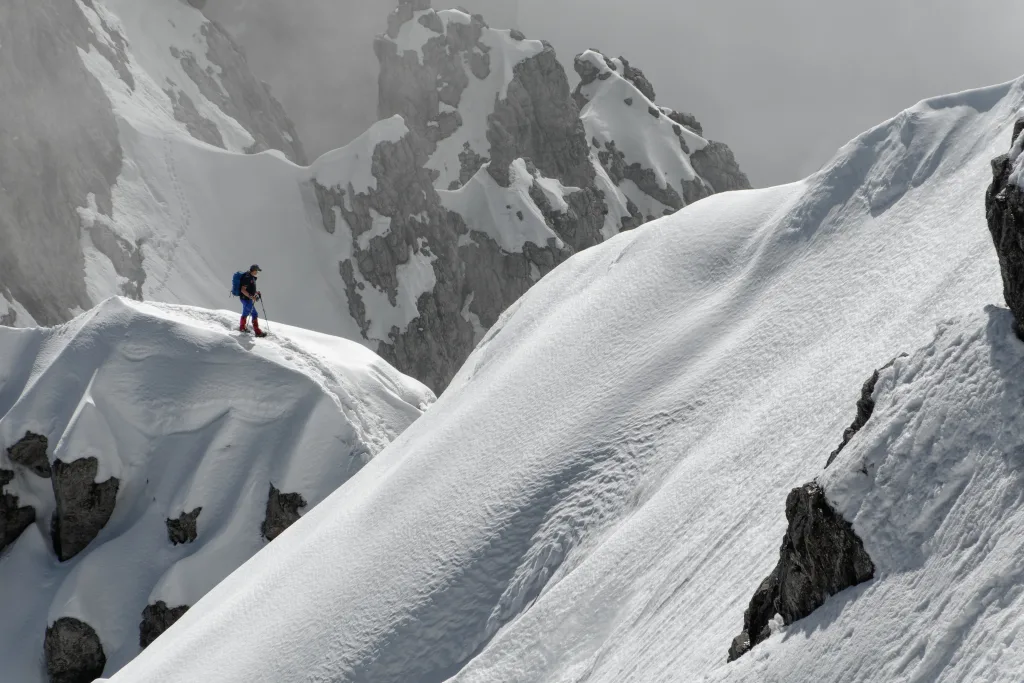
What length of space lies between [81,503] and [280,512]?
26.3ft

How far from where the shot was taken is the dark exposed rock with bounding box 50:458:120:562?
36.5 meters

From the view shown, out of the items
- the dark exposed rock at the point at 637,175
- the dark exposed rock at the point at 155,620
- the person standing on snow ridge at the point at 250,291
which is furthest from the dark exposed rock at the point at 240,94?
the dark exposed rock at the point at 155,620

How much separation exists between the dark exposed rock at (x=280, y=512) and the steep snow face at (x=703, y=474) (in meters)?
10.6

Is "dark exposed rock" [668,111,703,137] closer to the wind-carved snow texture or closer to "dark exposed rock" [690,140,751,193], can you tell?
"dark exposed rock" [690,140,751,193]

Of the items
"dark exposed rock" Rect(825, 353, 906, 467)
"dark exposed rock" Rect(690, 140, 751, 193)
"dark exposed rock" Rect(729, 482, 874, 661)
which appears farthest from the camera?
"dark exposed rock" Rect(690, 140, 751, 193)

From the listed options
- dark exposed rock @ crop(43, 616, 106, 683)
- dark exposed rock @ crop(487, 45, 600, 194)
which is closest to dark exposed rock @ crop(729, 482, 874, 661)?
dark exposed rock @ crop(43, 616, 106, 683)

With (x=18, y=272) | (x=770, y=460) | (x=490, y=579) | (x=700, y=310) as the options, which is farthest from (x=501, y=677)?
(x=18, y=272)

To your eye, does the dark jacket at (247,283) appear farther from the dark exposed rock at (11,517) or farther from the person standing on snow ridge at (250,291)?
the dark exposed rock at (11,517)

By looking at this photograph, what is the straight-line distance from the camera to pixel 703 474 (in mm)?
13523

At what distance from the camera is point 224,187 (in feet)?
343

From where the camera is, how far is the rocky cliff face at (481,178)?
111m

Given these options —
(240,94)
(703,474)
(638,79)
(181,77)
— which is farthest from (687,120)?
(703,474)

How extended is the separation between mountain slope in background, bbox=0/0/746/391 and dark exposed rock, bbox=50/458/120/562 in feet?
161

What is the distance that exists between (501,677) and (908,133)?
12.2 meters
